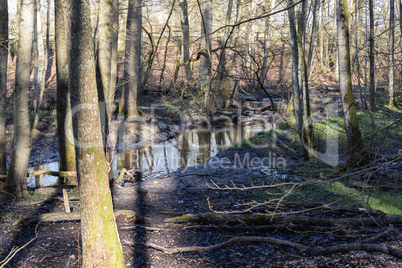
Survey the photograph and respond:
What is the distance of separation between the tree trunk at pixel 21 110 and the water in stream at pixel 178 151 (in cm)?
338

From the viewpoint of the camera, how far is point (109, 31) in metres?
8.04

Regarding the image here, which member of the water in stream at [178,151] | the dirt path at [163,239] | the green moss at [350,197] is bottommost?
the dirt path at [163,239]

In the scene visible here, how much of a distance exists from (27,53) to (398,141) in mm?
11151

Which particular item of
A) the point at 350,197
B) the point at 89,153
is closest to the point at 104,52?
the point at 89,153

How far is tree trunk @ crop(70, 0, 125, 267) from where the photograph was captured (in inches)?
140

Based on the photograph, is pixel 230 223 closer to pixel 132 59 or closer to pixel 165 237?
pixel 165 237

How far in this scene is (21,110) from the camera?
21.8 ft

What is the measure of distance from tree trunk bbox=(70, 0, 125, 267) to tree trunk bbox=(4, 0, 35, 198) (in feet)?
12.2

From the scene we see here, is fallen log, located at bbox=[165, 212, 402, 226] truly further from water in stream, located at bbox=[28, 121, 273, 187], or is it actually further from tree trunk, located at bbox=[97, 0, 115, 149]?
water in stream, located at bbox=[28, 121, 273, 187]

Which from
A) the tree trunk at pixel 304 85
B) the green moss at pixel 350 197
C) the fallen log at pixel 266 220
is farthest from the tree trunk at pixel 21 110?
the tree trunk at pixel 304 85

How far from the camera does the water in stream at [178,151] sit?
466 inches

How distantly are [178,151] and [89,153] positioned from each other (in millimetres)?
10595

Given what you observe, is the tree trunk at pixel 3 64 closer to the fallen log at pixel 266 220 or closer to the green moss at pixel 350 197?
the fallen log at pixel 266 220

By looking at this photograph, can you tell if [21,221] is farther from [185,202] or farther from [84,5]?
[84,5]
